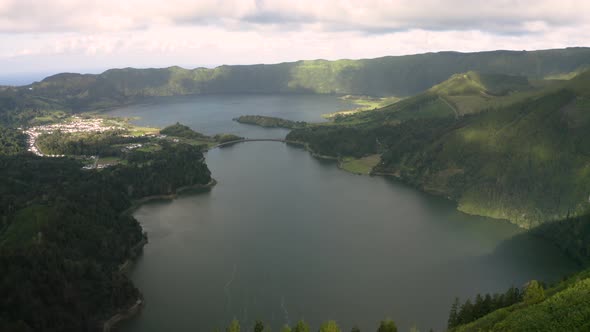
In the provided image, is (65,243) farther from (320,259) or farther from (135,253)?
(320,259)

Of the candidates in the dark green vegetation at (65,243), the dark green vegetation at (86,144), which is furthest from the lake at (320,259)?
the dark green vegetation at (86,144)

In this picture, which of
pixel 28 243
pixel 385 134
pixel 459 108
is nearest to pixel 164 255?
pixel 28 243

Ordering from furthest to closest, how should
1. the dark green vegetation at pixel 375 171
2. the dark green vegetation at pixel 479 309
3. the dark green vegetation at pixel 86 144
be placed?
the dark green vegetation at pixel 86 144 < the dark green vegetation at pixel 375 171 < the dark green vegetation at pixel 479 309

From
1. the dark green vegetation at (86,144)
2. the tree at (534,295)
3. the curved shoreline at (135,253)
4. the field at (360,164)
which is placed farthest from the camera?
the dark green vegetation at (86,144)

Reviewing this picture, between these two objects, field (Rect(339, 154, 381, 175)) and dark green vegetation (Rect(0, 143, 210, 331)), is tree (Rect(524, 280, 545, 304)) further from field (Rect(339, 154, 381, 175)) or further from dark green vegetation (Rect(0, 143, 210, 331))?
field (Rect(339, 154, 381, 175))

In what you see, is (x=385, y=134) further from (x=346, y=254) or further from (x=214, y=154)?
(x=346, y=254)

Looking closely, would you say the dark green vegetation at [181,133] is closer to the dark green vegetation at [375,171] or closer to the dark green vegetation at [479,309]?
the dark green vegetation at [375,171]
